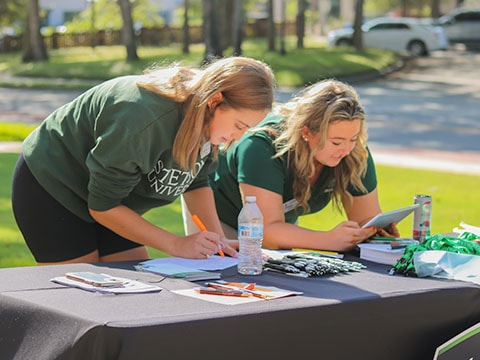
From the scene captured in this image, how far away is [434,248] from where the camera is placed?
13.0ft

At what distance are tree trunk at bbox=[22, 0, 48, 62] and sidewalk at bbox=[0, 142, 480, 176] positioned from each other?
20.9 meters

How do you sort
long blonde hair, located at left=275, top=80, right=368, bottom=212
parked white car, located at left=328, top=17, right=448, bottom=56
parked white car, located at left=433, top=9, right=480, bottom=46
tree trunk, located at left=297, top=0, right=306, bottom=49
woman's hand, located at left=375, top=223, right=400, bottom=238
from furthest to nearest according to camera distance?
parked white car, located at left=433, top=9, right=480, bottom=46 → parked white car, located at left=328, top=17, right=448, bottom=56 → tree trunk, located at left=297, top=0, right=306, bottom=49 → woman's hand, located at left=375, top=223, right=400, bottom=238 → long blonde hair, located at left=275, top=80, right=368, bottom=212

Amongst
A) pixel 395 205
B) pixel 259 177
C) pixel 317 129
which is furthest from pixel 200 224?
pixel 395 205

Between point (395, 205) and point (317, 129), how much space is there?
4.83 m

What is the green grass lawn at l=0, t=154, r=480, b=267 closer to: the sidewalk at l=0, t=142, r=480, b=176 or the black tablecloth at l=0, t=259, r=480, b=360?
the sidewalk at l=0, t=142, r=480, b=176

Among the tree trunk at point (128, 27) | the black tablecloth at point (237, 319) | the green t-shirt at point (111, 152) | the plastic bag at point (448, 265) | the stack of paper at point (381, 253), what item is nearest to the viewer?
the black tablecloth at point (237, 319)

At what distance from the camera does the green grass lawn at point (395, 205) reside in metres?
7.17

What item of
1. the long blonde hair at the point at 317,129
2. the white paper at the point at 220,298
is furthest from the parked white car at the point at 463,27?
Answer: the white paper at the point at 220,298

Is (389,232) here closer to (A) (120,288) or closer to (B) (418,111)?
(A) (120,288)

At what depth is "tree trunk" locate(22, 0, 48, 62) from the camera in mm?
32750

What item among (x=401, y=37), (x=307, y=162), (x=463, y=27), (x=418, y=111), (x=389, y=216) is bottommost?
(x=418, y=111)

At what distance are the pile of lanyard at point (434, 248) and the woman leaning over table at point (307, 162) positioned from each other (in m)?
0.36

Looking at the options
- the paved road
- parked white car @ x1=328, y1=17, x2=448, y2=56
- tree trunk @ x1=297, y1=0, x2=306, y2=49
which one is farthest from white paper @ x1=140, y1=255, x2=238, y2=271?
parked white car @ x1=328, y1=17, x2=448, y2=56

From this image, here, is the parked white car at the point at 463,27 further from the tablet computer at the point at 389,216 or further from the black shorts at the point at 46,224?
the black shorts at the point at 46,224
